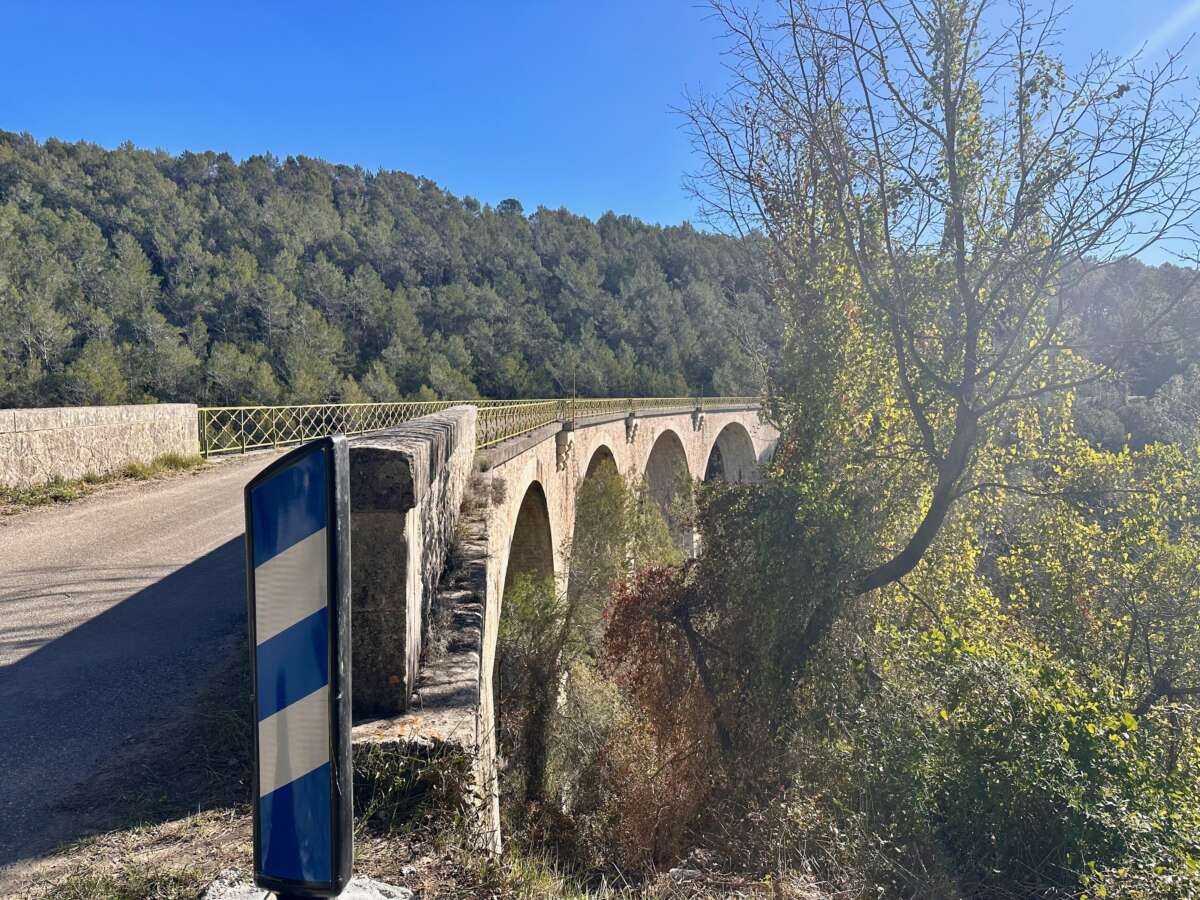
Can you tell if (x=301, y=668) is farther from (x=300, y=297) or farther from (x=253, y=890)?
(x=300, y=297)

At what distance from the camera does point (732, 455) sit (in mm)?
42000

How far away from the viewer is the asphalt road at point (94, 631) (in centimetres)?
241

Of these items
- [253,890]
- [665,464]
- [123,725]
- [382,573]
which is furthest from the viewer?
[665,464]

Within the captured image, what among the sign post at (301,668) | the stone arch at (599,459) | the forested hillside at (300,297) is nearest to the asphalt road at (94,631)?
the sign post at (301,668)

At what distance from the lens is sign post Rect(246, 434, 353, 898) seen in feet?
2.76

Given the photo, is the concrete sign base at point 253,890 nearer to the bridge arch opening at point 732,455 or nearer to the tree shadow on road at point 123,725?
the tree shadow on road at point 123,725

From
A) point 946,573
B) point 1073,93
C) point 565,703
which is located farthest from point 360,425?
point 1073,93

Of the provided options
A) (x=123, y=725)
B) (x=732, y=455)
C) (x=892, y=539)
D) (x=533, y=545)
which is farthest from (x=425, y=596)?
(x=732, y=455)

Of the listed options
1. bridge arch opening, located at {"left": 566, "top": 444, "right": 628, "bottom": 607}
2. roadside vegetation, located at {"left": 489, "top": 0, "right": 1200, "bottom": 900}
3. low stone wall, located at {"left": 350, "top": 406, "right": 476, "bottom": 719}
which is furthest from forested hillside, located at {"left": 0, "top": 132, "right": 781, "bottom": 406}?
low stone wall, located at {"left": 350, "top": 406, "right": 476, "bottom": 719}

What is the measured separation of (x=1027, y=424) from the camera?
308 inches

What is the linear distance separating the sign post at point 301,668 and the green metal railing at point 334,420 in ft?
21.6

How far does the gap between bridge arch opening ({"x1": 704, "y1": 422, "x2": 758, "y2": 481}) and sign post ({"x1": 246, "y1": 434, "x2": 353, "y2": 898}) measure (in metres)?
38.4

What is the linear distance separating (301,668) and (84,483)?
344 inches

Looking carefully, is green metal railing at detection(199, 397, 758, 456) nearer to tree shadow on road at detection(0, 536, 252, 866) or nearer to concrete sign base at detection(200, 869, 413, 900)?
tree shadow on road at detection(0, 536, 252, 866)
